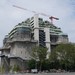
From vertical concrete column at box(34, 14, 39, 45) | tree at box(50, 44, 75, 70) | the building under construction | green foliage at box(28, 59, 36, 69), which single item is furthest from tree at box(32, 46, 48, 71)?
vertical concrete column at box(34, 14, 39, 45)

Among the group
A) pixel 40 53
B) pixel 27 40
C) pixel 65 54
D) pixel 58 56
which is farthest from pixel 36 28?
pixel 65 54

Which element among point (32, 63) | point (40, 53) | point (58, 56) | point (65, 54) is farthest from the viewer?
point (32, 63)

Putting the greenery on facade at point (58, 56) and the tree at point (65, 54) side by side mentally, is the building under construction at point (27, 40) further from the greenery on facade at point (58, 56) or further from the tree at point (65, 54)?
the tree at point (65, 54)

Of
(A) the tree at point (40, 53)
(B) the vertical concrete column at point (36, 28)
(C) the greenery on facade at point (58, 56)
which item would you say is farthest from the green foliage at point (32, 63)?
(B) the vertical concrete column at point (36, 28)

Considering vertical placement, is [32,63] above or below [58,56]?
below

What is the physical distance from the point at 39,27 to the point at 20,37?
760 inches

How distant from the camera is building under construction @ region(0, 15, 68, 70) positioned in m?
172

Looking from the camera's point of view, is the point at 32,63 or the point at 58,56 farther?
the point at 32,63

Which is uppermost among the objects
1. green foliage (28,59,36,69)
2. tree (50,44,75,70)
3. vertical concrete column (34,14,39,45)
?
vertical concrete column (34,14,39,45)

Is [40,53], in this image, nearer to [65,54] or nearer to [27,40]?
[65,54]

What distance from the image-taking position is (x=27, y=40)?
17450 centimetres

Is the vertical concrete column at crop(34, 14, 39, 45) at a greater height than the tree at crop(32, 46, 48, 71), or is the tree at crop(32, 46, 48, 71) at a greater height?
the vertical concrete column at crop(34, 14, 39, 45)

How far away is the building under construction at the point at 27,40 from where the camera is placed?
172 m

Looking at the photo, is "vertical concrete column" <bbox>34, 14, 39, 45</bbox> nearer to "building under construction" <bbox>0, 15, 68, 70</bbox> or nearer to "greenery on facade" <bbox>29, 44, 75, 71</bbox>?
"building under construction" <bbox>0, 15, 68, 70</bbox>
